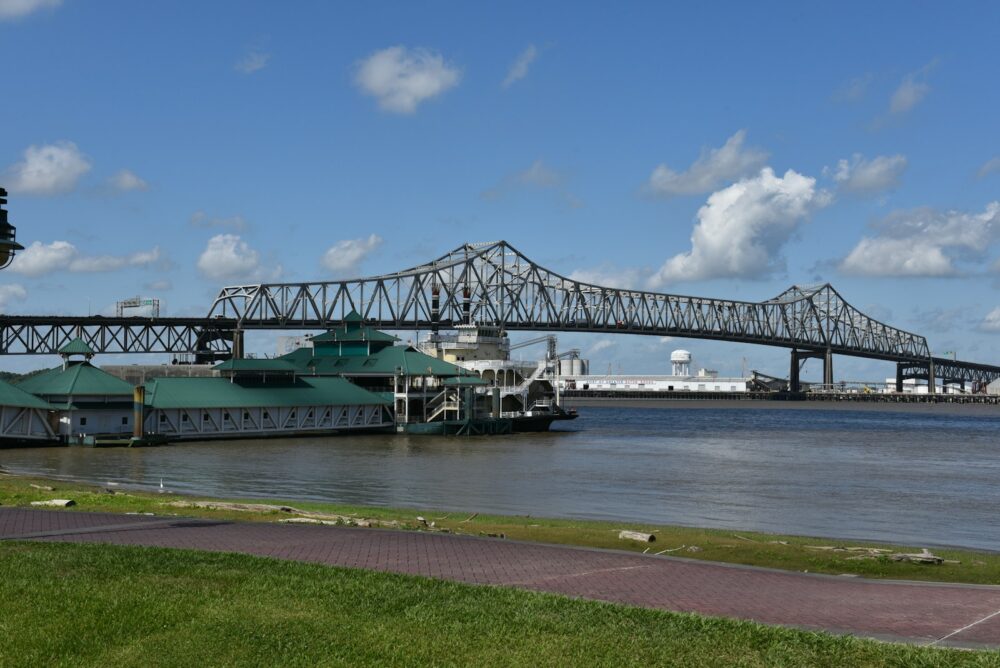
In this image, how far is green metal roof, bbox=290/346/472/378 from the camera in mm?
88500

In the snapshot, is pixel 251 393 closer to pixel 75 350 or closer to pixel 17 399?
pixel 75 350

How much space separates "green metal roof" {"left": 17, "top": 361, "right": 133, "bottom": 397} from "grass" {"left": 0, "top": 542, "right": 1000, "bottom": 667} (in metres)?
54.7

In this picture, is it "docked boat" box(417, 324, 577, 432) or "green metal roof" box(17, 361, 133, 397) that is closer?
"green metal roof" box(17, 361, 133, 397)

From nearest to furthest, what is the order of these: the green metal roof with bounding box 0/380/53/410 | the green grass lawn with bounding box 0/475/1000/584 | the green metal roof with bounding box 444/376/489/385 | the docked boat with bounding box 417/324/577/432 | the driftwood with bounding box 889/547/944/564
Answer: the green grass lawn with bounding box 0/475/1000/584 → the driftwood with bounding box 889/547/944/564 → the green metal roof with bounding box 0/380/53/410 → the green metal roof with bounding box 444/376/489/385 → the docked boat with bounding box 417/324/577/432

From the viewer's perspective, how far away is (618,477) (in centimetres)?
5041

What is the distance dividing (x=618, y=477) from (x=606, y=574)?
33187 millimetres

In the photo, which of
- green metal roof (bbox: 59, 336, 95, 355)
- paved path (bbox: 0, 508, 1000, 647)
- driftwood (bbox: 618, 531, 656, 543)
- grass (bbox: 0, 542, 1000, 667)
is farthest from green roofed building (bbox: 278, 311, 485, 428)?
grass (bbox: 0, 542, 1000, 667)

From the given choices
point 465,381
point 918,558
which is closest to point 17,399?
point 465,381

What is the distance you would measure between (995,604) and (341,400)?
70.5 metres

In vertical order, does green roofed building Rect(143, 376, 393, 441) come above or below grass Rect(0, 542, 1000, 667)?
above

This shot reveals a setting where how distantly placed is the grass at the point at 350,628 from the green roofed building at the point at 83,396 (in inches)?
2125

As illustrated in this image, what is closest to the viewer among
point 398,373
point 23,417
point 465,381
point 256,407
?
point 23,417

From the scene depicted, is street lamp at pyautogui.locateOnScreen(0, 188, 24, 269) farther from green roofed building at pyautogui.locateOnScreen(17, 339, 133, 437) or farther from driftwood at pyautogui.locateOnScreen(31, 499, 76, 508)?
green roofed building at pyautogui.locateOnScreen(17, 339, 133, 437)

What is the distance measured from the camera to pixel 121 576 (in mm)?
15086
